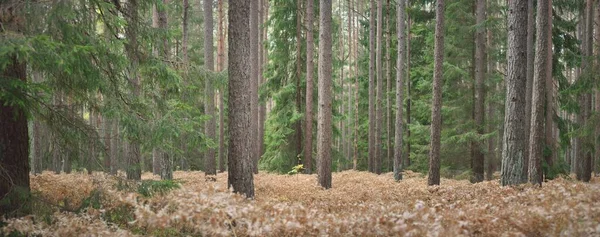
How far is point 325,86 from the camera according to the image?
12852 millimetres

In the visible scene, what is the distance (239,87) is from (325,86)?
5.17 meters

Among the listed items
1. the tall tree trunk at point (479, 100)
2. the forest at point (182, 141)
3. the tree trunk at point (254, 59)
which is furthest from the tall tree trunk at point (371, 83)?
the tree trunk at point (254, 59)

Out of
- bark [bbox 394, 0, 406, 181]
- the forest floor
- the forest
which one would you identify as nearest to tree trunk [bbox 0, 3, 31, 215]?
the forest

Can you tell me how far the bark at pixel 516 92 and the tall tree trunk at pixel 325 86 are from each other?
522 cm

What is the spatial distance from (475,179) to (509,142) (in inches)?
295

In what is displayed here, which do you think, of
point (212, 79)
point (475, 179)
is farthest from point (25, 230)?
point (475, 179)

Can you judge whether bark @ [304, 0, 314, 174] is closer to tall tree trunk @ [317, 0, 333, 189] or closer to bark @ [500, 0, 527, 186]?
tall tree trunk @ [317, 0, 333, 189]

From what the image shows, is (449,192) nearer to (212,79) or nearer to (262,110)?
(212,79)

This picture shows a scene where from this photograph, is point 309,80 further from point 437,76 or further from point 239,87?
point 239,87

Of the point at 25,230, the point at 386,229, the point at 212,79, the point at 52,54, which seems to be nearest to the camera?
the point at 52,54

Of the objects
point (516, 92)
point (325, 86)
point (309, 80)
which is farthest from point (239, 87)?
point (309, 80)

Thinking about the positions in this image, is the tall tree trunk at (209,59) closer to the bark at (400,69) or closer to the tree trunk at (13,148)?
the bark at (400,69)

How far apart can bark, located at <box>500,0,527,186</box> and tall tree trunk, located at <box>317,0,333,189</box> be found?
5.22 m

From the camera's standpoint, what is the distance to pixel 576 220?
496 cm
